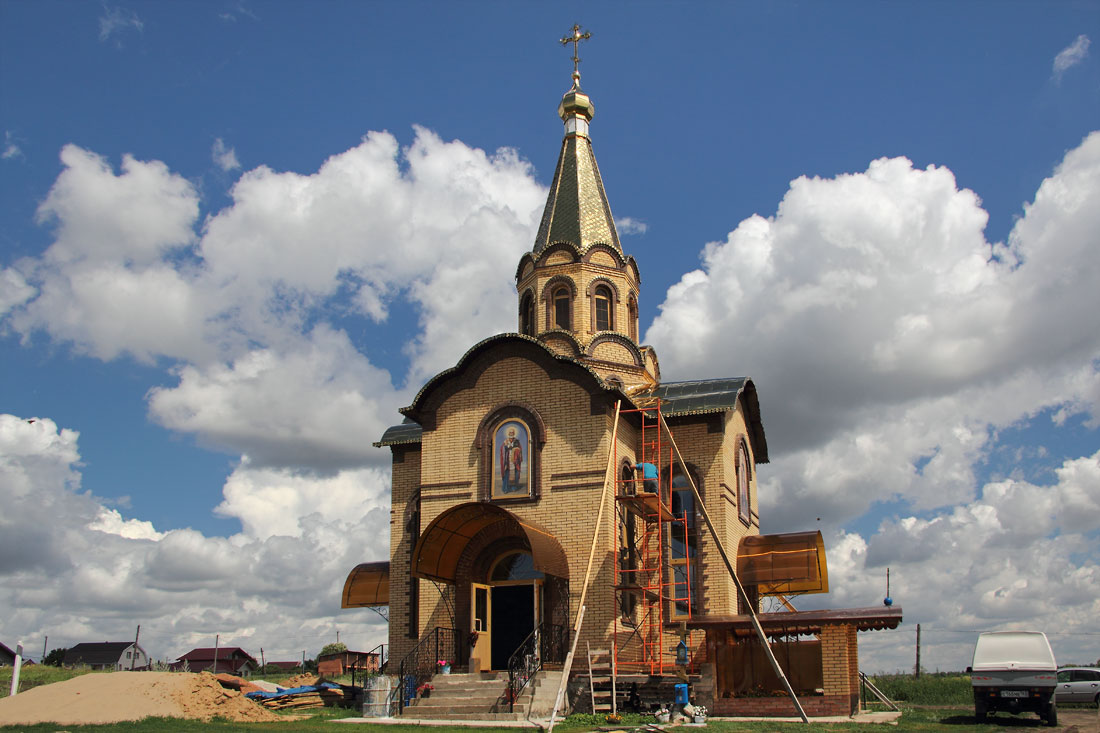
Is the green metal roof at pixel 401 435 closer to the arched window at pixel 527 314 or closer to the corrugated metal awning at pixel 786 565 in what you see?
the arched window at pixel 527 314

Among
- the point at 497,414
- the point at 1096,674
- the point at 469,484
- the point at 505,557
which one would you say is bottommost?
the point at 1096,674

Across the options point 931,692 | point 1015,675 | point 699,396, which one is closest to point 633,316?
point 699,396

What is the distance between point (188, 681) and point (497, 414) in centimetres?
786

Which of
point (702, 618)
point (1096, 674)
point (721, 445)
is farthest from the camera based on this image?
point (1096, 674)

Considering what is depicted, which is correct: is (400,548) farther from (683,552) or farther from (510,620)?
(683,552)

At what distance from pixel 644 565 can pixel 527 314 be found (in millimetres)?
8264

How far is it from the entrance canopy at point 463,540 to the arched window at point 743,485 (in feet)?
19.2

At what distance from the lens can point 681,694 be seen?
16.2 meters

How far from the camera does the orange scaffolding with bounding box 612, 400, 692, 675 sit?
19.3 metres

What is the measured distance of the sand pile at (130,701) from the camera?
16.4m

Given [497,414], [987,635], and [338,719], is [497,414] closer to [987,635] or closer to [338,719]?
[338,719]

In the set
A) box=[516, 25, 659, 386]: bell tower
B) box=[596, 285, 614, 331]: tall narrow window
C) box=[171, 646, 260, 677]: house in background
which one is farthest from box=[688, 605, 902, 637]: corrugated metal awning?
box=[171, 646, 260, 677]: house in background

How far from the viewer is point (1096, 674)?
79.5 ft

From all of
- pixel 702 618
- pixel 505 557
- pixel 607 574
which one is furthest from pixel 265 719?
pixel 702 618
